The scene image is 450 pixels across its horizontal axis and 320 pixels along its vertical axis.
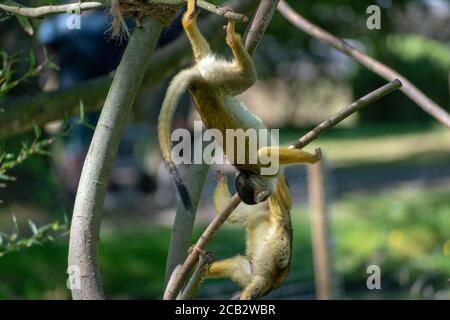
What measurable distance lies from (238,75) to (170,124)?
1.15 feet

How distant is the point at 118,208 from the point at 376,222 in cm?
414

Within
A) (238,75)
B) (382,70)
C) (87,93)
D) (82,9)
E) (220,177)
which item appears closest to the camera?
(82,9)

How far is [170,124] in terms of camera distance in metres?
2.31

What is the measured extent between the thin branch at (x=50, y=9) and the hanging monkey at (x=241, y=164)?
0.87ft

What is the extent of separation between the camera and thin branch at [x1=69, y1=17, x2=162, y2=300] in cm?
204

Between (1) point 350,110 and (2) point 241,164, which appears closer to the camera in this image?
(1) point 350,110

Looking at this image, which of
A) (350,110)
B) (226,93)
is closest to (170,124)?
(226,93)

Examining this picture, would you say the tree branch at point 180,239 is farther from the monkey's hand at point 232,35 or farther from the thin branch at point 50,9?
the thin branch at point 50,9

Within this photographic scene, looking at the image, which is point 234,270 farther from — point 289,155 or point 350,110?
point 350,110

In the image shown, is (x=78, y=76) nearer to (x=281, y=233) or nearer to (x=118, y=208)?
(x=118, y=208)

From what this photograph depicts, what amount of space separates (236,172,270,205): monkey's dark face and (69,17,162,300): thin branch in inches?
16.9

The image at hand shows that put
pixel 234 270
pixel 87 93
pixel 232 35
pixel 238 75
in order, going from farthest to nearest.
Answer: pixel 87 93 → pixel 234 270 → pixel 238 75 → pixel 232 35

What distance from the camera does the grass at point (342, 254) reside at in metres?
7.27

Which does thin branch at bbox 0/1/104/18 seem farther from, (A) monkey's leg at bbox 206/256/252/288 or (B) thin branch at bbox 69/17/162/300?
(A) monkey's leg at bbox 206/256/252/288
